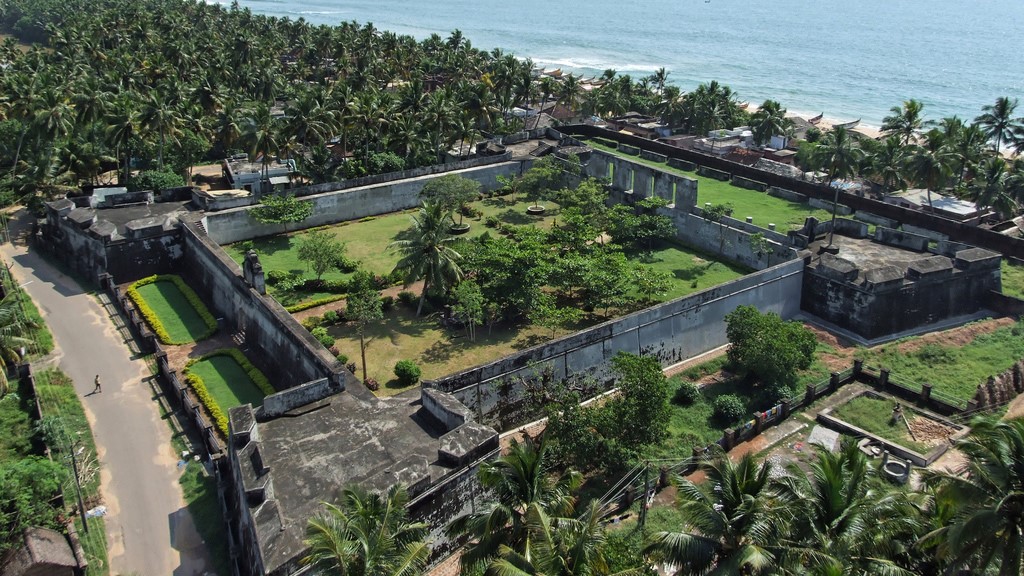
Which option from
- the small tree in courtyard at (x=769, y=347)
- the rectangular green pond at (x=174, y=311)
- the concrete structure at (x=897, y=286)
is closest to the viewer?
the small tree in courtyard at (x=769, y=347)

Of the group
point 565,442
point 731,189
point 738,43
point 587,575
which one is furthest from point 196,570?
point 738,43

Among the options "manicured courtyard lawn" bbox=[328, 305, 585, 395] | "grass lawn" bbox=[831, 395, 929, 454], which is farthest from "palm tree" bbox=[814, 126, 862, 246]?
"manicured courtyard lawn" bbox=[328, 305, 585, 395]

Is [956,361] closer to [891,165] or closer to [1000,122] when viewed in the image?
[891,165]

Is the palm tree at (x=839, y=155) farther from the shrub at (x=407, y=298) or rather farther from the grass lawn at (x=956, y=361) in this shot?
the shrub at (x=407, y=298)

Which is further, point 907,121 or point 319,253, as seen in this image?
point 907,121

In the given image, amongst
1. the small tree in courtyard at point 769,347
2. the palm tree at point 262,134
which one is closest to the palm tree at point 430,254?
the small tree in courtyard at point 769,347

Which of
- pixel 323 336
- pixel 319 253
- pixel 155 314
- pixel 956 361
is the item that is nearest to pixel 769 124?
pixel 956 361

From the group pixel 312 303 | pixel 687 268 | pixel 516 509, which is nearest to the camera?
pixel 516 509
